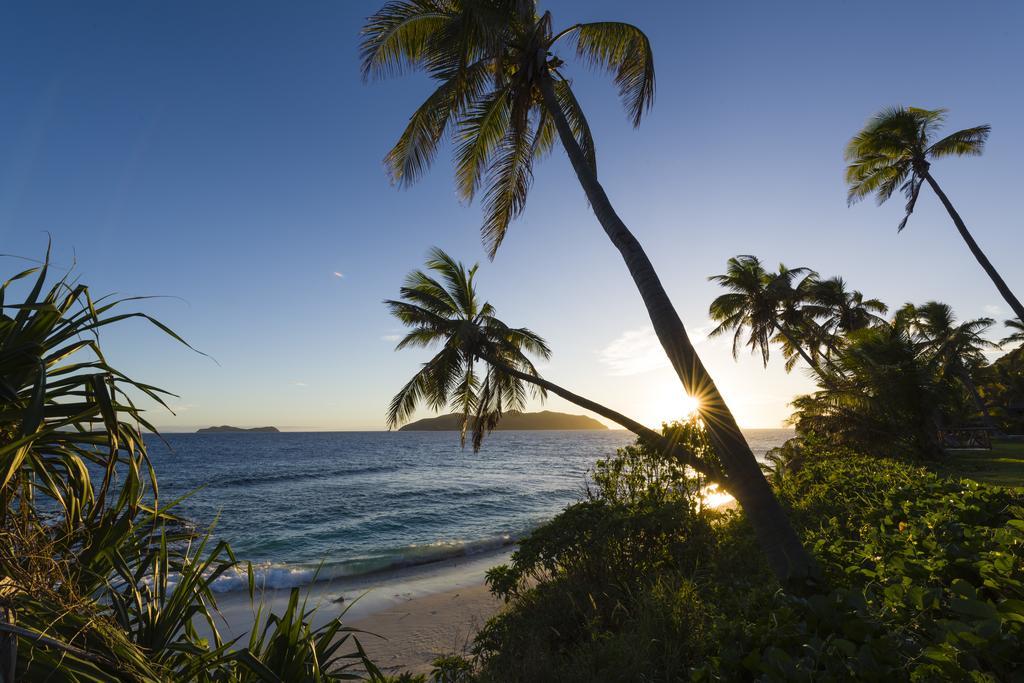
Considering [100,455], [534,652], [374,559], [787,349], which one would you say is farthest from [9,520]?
[787,349]

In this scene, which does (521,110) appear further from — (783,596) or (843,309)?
(843,309)

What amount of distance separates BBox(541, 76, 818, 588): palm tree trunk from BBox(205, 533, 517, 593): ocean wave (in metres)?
11.0

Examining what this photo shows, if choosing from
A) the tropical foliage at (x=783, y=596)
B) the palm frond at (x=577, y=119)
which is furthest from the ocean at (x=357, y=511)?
the palm frond at (x=577, y=119)

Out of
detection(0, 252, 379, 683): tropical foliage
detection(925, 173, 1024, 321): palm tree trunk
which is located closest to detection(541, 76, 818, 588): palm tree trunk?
detection(0, 252, 379, 683): tropical foliage

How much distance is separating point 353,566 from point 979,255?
881 inches

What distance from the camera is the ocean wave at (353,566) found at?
12828 mm

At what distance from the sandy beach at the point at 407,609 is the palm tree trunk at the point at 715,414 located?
4.92m

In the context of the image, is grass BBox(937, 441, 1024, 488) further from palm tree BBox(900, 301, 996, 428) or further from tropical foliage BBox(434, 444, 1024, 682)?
palm tree BBox(900, 301, 996, 428)

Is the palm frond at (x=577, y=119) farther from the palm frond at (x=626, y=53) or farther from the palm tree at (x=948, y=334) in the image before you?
the palm tree at (x=948, y=334)

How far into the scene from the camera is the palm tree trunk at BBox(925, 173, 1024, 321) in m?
13.3

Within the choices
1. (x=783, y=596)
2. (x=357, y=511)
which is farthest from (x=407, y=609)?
(x=357, y=511)

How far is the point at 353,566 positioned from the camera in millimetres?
14469

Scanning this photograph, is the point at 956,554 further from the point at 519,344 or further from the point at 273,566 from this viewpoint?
the point at 273,566

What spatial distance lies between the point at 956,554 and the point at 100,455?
13.7 ft
